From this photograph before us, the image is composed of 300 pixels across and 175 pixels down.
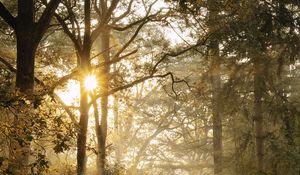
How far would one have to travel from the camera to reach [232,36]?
13.8m

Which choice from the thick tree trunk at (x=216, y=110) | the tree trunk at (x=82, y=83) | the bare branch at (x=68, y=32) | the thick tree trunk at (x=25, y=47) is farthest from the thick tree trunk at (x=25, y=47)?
the thick tree trunk at (x=216, y=110)

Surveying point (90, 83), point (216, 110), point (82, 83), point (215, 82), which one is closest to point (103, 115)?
point (90, 83)

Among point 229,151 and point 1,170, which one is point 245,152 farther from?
point 1,170

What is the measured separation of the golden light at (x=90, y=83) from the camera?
13850 mm

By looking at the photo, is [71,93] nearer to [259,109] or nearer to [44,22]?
[259,109]

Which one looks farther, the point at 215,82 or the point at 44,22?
the point at 215,82

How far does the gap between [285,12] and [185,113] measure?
17771 millimetres

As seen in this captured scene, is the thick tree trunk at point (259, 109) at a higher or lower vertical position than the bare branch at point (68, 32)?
lower

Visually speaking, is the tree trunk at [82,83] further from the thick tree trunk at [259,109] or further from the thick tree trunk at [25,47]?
the thick tree trunk at [259,109]

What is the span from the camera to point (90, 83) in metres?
14.5

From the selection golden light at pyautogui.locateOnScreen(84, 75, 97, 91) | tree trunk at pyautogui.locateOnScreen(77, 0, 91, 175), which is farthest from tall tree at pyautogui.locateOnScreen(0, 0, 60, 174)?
golden light at pyautogui.locateOnScreen(84, 75, 97, 91)

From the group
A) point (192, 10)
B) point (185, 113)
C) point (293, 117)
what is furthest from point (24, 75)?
point (185, 113)

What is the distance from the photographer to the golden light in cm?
1385

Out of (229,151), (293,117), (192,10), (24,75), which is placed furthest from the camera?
(229,151)
